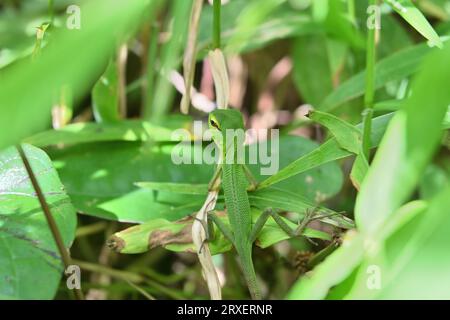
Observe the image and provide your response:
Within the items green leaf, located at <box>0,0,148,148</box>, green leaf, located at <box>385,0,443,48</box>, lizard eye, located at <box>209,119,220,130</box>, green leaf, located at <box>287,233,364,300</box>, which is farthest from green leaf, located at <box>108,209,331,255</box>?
green leaf, located at <box>0,0,148,148</box>

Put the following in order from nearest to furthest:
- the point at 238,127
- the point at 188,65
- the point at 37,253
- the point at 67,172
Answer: the point at 37,253 → the point at 188,65 → the point at 238,127 → the point at 67,172

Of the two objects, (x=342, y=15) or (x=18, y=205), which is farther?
(x=342, y=15)

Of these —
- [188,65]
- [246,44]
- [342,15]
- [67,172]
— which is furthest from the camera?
[246,44]

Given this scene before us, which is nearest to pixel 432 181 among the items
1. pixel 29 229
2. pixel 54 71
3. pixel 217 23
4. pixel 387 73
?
pixel 387 73

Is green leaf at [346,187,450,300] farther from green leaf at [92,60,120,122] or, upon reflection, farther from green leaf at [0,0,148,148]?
green leaf at [92,60,120,122]

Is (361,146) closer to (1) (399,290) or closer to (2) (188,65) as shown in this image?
(2) (188,65)

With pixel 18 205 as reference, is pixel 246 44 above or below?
above
